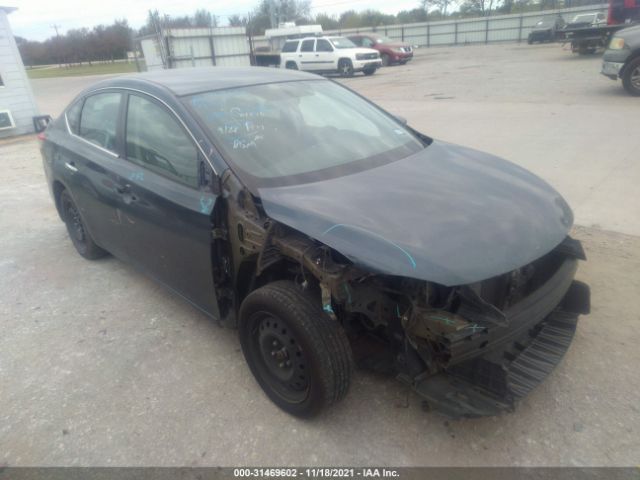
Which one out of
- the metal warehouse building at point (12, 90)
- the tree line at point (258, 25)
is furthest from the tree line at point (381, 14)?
the metal warehouse building at point (12, 90)

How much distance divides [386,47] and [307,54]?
5.35 m

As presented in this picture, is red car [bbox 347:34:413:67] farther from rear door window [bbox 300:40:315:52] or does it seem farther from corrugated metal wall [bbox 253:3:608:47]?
corrugated metal wall [bbox 253:3:608:47]

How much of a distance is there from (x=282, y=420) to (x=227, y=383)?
458mm

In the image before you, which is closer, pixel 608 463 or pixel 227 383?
pixel 608 463

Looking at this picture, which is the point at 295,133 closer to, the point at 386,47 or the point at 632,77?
the point at 632,77

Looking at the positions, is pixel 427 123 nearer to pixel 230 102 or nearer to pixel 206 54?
pixel 230 102

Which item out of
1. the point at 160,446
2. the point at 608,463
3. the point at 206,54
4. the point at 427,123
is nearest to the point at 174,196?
the point at 160,446

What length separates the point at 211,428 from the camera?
2.46 m

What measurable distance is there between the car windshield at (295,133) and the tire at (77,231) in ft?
6.88

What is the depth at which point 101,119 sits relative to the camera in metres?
3.63

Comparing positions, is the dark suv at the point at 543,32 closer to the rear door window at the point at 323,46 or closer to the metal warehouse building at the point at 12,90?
the rear door window at the point at 323,46

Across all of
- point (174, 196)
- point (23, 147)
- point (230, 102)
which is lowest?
point (23, 147)

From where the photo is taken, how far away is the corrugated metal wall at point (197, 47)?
16.6 metres

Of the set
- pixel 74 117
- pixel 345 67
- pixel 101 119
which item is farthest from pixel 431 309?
pixel 345 67
